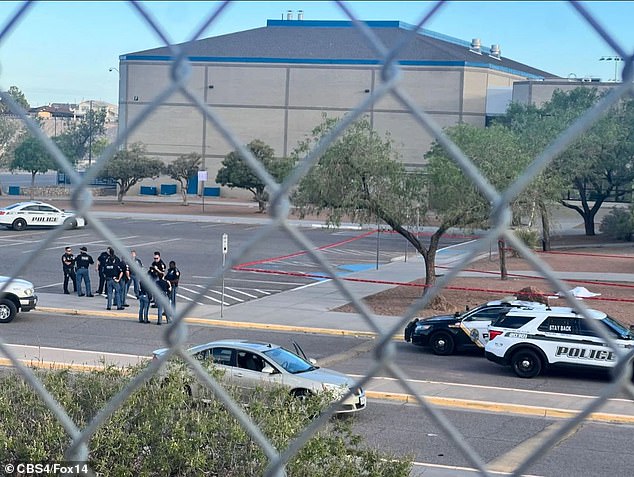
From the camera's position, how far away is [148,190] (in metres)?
65.9

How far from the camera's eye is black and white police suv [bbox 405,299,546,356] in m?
17.2

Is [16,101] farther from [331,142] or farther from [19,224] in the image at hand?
[19,224]

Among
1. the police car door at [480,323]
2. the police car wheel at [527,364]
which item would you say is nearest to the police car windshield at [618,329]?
the police car wheel at [527,364]

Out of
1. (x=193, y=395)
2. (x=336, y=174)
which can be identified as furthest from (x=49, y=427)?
(x=336, y=174)

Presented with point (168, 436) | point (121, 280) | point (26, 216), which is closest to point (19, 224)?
point (26, 216)

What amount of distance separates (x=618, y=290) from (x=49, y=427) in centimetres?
2121

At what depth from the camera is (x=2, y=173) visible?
297 ft

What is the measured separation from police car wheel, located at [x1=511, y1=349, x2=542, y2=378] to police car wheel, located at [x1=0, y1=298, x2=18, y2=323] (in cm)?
988

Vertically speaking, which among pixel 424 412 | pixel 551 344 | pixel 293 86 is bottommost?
pixel 551 344

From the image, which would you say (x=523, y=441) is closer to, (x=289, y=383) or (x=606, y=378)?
(x=289, y=383)

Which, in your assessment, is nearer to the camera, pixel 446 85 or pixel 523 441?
pixel 523 441

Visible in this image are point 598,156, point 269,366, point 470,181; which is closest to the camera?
point 269,366

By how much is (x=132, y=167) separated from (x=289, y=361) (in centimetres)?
4306

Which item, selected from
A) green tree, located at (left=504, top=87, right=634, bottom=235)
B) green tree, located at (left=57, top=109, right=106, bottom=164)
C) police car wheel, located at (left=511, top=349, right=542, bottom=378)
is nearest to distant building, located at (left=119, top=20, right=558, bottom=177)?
green tree, located at (left=57, top=109, right=106, bottom=164)
